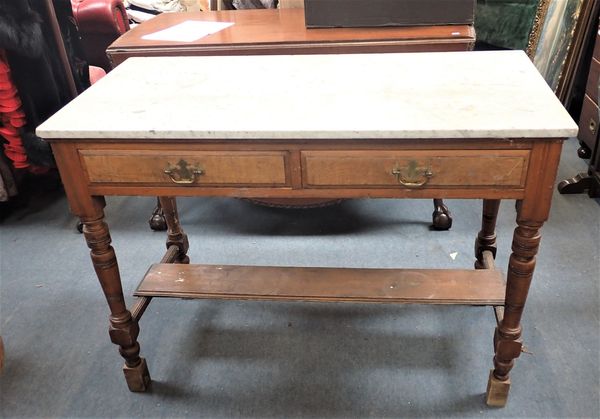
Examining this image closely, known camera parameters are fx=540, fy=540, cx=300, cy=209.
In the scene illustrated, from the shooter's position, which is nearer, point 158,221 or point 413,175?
point 413,175

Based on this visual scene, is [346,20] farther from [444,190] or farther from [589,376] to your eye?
[589,376]

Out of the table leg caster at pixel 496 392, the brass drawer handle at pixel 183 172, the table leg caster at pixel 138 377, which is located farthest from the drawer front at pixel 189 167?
the table leg caster at pixel 496 392

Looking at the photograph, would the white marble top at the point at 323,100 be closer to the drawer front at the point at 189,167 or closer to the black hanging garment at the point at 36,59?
the drawer front at the point at 189,167

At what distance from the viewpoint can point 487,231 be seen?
176cm

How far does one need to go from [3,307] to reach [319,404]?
1.20m

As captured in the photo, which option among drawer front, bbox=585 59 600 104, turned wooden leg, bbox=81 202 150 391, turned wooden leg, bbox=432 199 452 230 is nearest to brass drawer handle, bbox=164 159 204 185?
turned wooden leg, bbox=81 202 150 391

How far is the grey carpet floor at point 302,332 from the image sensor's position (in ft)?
4.90

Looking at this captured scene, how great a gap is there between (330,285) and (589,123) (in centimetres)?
165

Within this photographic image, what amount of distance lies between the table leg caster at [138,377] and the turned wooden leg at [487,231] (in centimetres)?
110

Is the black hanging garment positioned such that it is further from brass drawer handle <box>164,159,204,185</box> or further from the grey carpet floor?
brass drawer handle <box>164,159,204,185</box>

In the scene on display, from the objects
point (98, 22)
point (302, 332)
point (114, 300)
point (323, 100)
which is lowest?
point (302, 332)

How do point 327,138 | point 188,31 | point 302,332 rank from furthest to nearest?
point 188,31 → point 302,332 → point 327,138

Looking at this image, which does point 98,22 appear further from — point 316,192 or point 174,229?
point 316,192

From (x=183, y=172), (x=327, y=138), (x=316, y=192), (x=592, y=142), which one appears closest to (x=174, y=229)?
(x=183, y=172)
